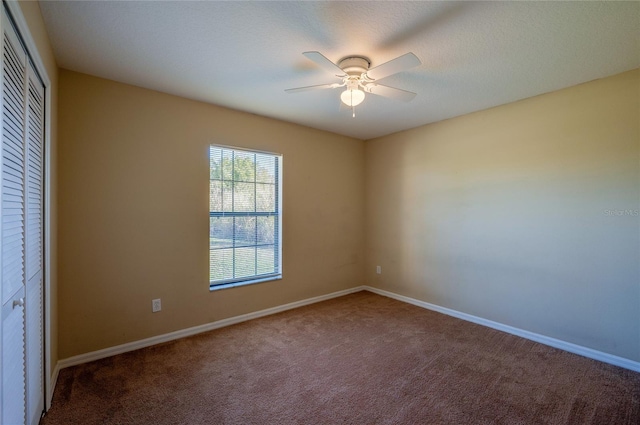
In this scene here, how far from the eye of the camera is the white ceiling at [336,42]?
1711 mm

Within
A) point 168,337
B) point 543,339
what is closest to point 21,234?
point 168,337

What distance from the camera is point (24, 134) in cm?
154

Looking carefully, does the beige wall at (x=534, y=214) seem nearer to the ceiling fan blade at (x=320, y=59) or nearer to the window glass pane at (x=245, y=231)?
the window glass pane at (x=245, y=231)

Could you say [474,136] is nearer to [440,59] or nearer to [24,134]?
[440,59]

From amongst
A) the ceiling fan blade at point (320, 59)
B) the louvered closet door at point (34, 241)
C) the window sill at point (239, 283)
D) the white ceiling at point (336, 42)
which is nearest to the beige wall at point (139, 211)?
the window sill at point (239, 283)

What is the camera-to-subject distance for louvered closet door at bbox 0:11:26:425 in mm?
1244

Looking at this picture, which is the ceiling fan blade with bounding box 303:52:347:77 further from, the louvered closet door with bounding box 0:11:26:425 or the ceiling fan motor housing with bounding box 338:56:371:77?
the louvered closet door with bounding box 0:11:26:425

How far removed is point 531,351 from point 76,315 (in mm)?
4049

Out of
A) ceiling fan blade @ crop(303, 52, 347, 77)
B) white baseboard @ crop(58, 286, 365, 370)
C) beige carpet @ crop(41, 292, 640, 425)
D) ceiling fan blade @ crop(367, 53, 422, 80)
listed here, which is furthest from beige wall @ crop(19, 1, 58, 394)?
ceiling fan blade @ crop(367, 53, 422, 80)

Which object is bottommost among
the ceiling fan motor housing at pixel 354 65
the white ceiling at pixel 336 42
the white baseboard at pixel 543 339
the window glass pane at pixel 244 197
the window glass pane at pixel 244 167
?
the white baseboard at pixel 543 339

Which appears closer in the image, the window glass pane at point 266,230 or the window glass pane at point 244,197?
the window glass pane at point 244,197

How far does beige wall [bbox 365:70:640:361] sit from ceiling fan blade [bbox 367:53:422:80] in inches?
73.9

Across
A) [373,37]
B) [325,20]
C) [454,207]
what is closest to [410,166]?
[454,207]

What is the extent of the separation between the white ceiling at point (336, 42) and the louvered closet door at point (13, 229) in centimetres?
61
